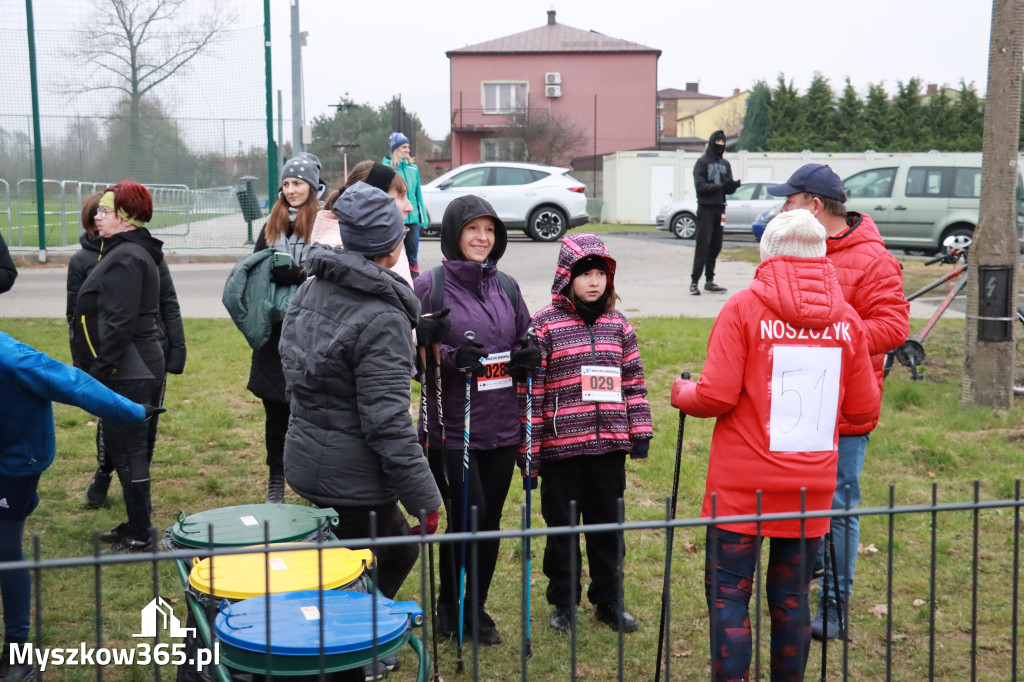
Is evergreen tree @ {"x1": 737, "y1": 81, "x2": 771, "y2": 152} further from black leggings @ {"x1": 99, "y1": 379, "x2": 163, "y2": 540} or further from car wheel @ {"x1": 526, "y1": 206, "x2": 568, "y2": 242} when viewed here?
black leggings @ {"x1": 99, "y1": 379, "x2": 163, "y2": 540}

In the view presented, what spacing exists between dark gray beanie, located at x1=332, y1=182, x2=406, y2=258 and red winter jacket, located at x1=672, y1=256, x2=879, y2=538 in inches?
46.7

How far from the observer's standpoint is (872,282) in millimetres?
4031

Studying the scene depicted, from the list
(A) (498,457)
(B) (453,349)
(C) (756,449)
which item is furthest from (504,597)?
(C) (756,449)

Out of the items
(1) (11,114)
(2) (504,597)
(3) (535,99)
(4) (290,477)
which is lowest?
(2) (504,597)

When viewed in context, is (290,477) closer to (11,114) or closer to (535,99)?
(11,114)

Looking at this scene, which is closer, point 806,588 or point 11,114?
point 806,588

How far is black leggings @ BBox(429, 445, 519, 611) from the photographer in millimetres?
4098

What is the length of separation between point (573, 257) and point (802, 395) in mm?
1258

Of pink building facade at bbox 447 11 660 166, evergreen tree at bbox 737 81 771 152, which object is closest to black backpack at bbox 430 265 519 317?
evergreen tree at bbox 737 81 771 152

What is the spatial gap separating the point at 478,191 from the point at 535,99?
3583 cm

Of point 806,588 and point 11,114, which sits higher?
point 11,114

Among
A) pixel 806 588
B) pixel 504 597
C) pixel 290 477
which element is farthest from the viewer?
pixel 504 597

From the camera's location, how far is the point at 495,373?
13.5 ft

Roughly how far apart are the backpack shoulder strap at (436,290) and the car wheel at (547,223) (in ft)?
52.5
